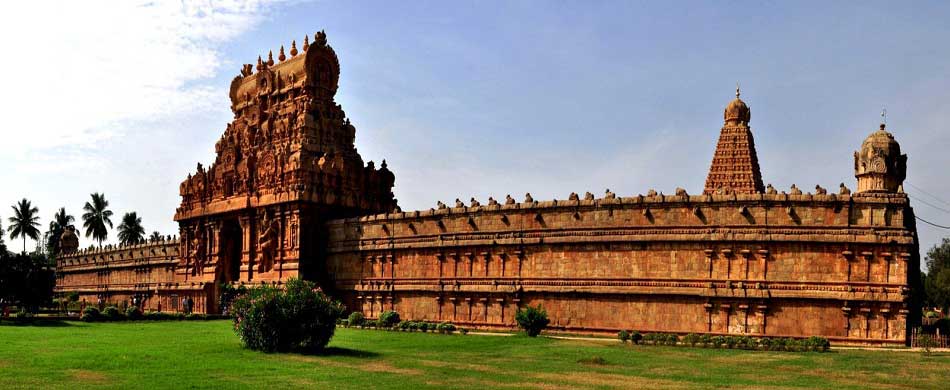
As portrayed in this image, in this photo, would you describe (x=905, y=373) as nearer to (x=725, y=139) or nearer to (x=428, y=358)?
(x=428, y=358)

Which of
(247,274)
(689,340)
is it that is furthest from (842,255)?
(247,274)

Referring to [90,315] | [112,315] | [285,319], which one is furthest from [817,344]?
[112,315]

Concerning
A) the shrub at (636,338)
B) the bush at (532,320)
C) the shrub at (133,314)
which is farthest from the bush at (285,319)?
the shrub at (133,314)

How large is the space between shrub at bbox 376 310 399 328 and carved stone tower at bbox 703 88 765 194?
76.0 ft

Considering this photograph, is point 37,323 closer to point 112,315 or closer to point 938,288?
point 112,315

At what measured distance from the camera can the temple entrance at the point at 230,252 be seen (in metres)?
57.4

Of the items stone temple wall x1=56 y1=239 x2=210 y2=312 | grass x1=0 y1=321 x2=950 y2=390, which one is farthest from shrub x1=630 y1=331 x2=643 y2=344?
stone temple wall x1=56 y1=239 x2=210 y2=312

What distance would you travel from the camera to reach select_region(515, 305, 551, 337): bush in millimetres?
36656

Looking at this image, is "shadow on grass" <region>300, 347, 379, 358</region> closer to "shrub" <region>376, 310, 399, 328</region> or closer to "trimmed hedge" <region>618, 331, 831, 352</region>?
"trimmed hedge" <region>618, 331, 831, 352</region>

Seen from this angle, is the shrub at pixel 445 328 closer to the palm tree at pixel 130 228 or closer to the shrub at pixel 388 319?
the shrub at pixel 388 319

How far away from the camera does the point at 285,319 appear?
27531 millimetres

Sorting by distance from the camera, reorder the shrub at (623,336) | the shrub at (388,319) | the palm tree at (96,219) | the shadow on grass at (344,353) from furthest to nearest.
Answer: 1. the palm tree at (96,219)
2. the shrub at (388,319)
3. the shrub at (623,336)
4. the shadow on grass at (344,353)

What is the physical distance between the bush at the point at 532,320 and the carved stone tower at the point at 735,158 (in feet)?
76.2

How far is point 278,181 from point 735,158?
1129 inches
